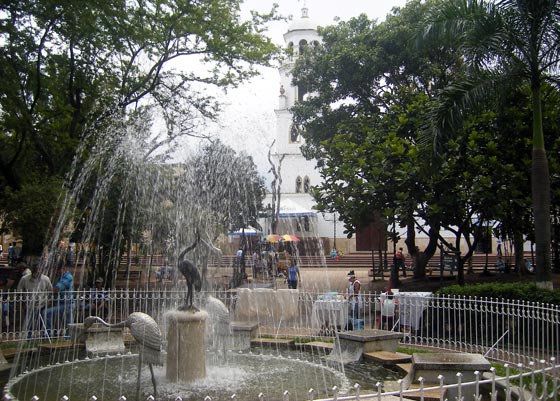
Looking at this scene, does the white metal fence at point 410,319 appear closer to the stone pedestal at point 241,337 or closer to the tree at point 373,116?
the stone pedestal at point 241,337

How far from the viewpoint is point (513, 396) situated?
255 inches

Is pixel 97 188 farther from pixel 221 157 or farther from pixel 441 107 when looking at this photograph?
pixel 441 107

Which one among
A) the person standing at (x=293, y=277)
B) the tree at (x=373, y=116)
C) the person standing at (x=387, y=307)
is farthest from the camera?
the person standing at (x=293, y=277)

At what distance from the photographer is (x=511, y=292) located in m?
10.6

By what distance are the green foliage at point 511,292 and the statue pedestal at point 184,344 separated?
232 inches

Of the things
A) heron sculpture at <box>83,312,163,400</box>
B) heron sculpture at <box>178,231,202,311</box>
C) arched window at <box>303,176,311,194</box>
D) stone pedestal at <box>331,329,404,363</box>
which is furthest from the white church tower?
heron sculpture at <box>83,312,163,400</box>

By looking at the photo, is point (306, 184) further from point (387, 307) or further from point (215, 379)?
point (215, 379)

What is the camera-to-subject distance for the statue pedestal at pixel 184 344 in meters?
7.23

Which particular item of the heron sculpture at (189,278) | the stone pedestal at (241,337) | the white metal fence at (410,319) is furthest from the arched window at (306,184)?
the heron sculpture at (189,278)

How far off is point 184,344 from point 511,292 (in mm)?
6572

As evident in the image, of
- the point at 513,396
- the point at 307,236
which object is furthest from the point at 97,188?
the point at 307,236

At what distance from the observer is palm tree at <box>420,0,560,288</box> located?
35.5ft

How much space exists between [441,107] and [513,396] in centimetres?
653

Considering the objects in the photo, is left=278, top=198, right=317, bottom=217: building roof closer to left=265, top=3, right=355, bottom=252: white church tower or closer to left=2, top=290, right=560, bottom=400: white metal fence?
left=265, top=3, right=355, bottom=252: white church tower
